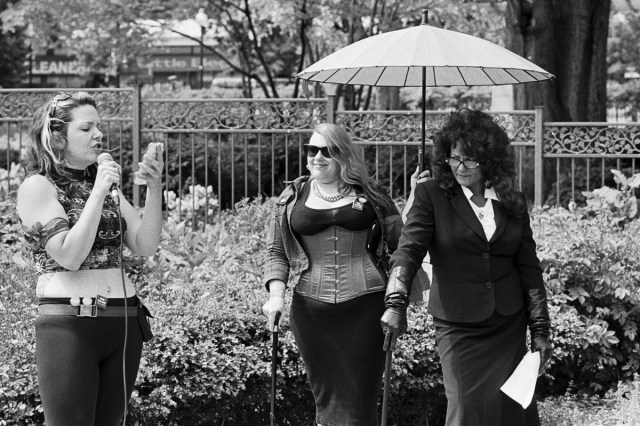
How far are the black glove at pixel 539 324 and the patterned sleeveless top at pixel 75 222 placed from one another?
5.72 ft

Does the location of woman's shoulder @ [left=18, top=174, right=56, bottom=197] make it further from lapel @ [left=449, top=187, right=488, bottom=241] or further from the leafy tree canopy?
the leafy tree canopy

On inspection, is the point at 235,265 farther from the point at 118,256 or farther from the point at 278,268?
the point at 118,256

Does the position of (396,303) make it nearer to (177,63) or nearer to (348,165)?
(348,165)

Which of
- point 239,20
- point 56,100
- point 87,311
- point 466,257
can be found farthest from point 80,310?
point 239,20

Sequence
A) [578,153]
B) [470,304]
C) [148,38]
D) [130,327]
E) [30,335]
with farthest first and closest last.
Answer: [148,38]
[578,153]
[30,335]
[470,304]
[130,327]

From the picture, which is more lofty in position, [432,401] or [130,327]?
[130,327]

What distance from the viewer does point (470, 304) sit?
4.33 meters

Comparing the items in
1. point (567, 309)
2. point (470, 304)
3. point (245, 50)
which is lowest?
point (567, 309)

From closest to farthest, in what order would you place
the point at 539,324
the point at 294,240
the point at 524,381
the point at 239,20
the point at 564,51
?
Result: the point at 524,381 → the point at 539,324 → the point at 294,240 → the point at 564,51 → the point at 239,20

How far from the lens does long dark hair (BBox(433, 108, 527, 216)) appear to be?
436 cm

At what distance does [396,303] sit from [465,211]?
1.67ft

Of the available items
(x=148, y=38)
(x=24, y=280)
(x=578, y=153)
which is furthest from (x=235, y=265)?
(x=148, y=38)

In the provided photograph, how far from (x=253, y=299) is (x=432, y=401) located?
1332mm

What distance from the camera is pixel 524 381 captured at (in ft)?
13.8
